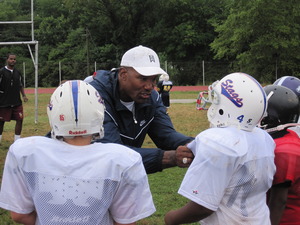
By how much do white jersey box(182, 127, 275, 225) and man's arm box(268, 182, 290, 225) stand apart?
13cm

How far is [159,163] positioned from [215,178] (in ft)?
3.27

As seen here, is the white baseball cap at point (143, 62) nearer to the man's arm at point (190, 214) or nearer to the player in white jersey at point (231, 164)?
the player in white jersey at point (231, 164)

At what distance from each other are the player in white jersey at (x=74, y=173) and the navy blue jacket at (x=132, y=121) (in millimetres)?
1068

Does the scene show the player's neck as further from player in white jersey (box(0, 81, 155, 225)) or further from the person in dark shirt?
the person in dark shirt

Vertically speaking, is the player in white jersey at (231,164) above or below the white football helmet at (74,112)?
below

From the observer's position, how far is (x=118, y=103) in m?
3.41

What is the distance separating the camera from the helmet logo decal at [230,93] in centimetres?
217

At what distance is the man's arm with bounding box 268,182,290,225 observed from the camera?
236 centimetres

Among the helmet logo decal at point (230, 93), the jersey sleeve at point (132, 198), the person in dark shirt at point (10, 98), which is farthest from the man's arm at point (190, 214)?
the person in dark shirt at point (10, 98)

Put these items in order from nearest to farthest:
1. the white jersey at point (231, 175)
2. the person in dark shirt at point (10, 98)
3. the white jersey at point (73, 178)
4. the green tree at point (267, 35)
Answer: the white jersey at point (73, 178) < the white jersey at point (231, 175) < the person in dark shirt at point (10, 98) < the green tree at point (267, 35)

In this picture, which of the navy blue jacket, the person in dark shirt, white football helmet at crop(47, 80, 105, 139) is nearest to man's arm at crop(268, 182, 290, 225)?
the navy blue jacket

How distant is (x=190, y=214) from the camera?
2.18 metres

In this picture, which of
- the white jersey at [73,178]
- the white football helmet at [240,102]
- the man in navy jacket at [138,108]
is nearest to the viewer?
the white jersey at [73,178]

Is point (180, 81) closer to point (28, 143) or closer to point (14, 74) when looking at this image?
point (14, 74)
